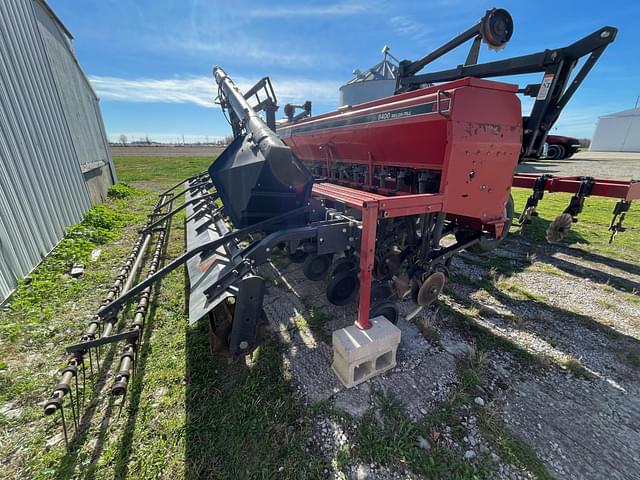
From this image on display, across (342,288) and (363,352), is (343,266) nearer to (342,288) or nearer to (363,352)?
(342,288)

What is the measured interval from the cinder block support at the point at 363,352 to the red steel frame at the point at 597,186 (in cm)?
412

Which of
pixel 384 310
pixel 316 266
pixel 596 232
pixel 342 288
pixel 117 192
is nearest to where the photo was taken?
pixel 384 310

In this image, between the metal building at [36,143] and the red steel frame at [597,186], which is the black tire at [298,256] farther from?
the red steel frame at [597,186]

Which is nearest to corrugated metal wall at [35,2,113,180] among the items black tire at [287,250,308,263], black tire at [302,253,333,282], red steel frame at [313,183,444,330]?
black tire at [287,250,308,263]

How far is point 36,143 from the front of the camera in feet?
17.2

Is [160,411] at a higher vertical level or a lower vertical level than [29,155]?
lower

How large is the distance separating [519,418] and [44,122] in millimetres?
8871

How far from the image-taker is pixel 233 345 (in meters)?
2.19

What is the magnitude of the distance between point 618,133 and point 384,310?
67.4 metres

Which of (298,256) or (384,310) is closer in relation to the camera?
(384,310)

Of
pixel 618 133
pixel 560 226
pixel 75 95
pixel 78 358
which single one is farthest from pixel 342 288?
pixel 618 133

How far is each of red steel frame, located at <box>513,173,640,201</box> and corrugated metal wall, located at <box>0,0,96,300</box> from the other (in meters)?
7.92

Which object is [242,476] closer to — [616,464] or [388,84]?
[616,464]

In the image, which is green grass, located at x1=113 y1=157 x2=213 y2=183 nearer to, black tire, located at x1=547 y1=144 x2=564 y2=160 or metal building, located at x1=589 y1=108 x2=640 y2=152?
black tire, located at x1=547 y1=144 x2=564 y2=160
